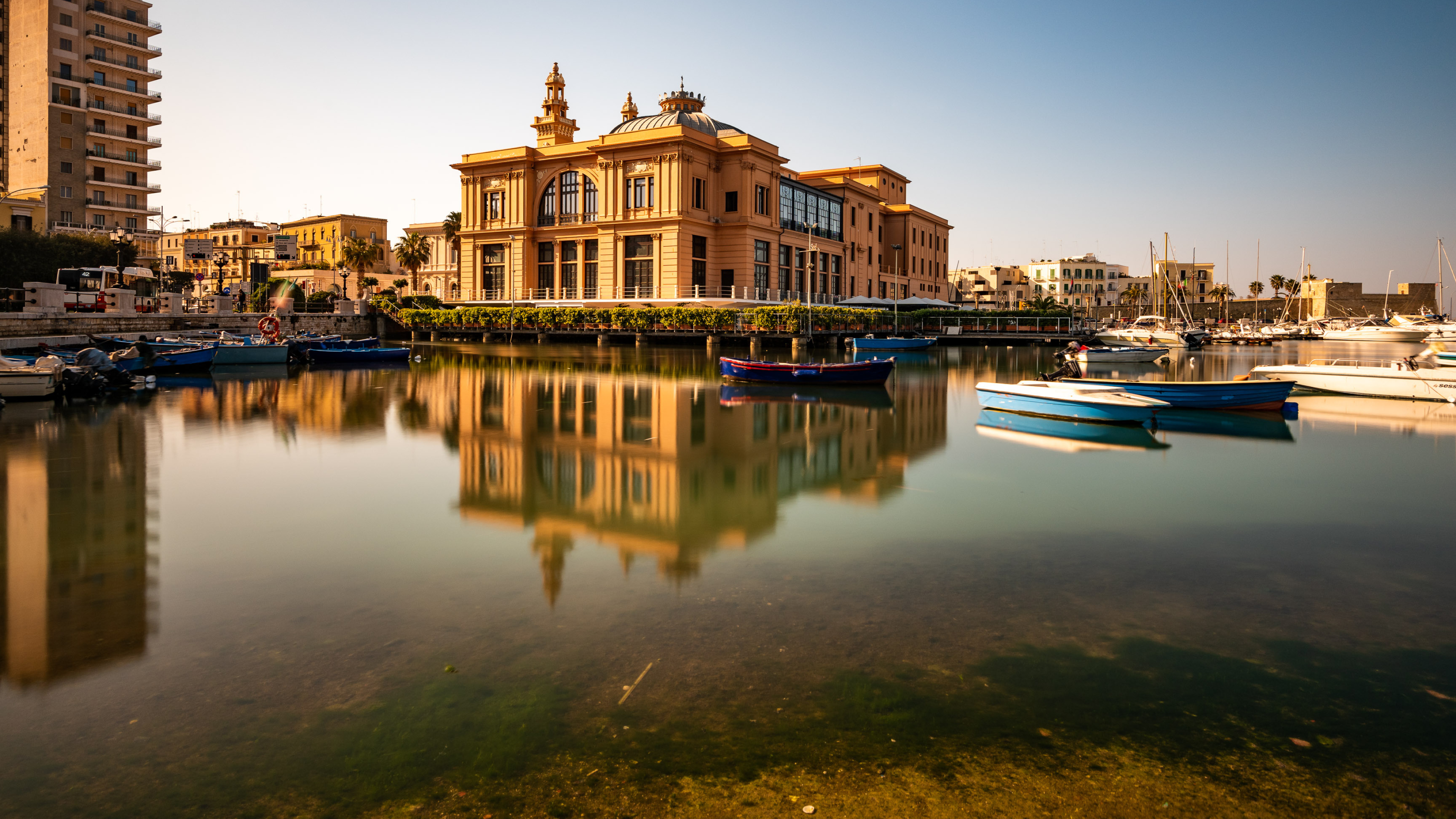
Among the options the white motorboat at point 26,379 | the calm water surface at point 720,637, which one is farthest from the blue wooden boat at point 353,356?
the calm water surface at point 720,637

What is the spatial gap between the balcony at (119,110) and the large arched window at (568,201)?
3864cm

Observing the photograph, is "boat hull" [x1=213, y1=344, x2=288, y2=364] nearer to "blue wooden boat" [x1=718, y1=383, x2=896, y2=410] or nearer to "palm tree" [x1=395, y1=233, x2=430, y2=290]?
"blue wooden boat" [x1=718, y1=383, x2=896, y2=410]

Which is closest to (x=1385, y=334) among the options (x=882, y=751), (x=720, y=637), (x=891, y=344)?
(x=891, y=344)

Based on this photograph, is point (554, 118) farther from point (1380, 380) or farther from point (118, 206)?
point (1380, 380)

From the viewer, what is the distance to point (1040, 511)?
38.4 ft

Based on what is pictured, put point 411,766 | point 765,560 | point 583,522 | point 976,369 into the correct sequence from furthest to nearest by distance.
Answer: point 976,369, point 583,522, point 765,560, point 411,766

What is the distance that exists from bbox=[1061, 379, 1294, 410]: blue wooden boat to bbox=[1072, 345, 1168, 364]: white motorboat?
75.9ft

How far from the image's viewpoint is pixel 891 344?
179ft

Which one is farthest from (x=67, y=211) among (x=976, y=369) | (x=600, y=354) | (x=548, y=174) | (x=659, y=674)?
(x=659, y=674)

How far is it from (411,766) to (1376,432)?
2314 centimetres

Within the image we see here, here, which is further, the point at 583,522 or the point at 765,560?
the point at 583,522

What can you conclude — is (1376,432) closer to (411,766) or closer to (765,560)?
(765,560)

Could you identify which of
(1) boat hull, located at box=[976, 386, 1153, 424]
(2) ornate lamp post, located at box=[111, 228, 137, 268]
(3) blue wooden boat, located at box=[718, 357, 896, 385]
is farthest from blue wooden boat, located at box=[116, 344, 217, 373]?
(1) boat hull, located at box=[976, 386, 1153, 424]

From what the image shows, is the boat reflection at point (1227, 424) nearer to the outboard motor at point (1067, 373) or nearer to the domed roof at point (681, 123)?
the outboard motor at point (1067, 373)
